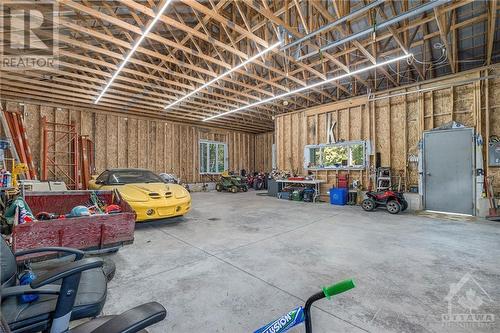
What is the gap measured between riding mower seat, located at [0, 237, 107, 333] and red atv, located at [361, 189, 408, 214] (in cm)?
678

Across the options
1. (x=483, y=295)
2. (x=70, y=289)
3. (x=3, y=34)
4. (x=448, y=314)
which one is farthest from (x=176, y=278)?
(x=3, y=34)

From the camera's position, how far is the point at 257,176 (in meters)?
13.5

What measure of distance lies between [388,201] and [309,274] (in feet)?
16.4

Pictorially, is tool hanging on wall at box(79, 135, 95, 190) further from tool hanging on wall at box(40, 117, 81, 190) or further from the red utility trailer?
the red utility trailer

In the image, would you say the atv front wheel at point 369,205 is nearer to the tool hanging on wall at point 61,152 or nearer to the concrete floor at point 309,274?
the concrete floor at point 309,274

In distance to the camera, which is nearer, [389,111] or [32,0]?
[32,0]

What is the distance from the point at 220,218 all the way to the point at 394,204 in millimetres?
4713

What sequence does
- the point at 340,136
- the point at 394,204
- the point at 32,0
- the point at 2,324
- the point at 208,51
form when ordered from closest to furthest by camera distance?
the point at 2,324, the point at 32,0, the point at 394,204, the point at 208,51, the point at 340,136

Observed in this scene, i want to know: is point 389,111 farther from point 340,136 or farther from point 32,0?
point 32,0

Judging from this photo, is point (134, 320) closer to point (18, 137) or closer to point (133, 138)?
point (18, 137)

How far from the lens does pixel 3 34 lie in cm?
495

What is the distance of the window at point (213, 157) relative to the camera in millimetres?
13552

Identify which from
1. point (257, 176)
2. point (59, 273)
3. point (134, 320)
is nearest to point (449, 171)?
point (134, 320)

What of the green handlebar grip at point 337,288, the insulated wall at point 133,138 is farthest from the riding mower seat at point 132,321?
the insulated wall at point 133,138
